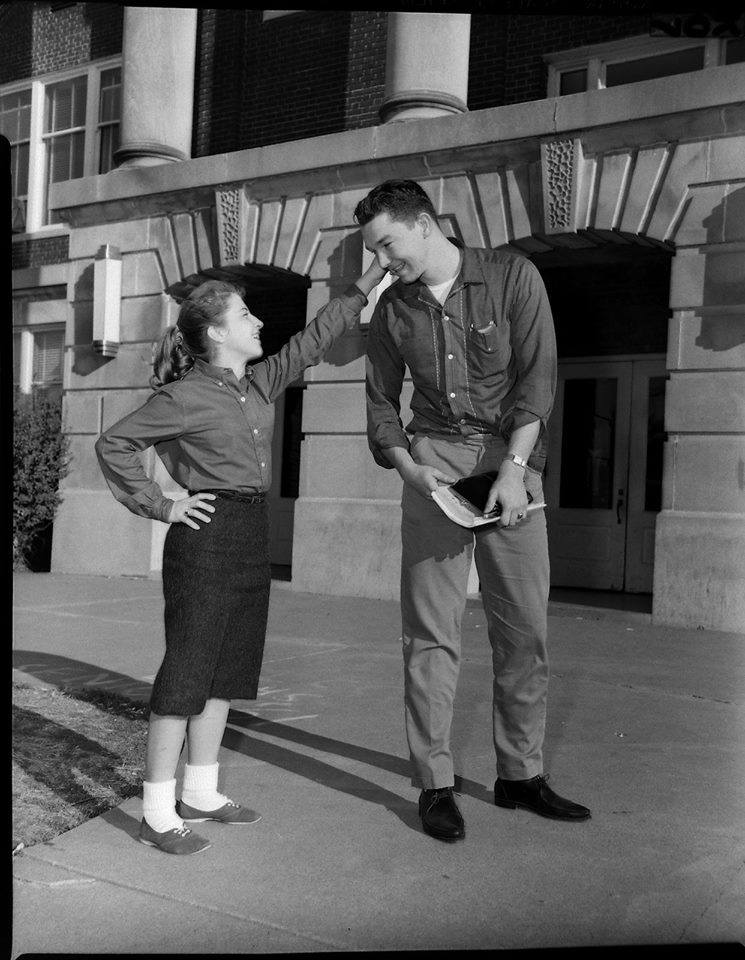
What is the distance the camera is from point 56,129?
14.6 metres

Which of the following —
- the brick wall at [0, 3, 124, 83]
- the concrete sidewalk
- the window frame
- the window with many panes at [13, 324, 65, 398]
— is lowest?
the concrete sidewalk

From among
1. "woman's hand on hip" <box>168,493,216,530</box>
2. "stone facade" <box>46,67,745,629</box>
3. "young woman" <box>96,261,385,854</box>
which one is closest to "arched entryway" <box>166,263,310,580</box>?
"stone facade" <box>46,67,745,629</box>

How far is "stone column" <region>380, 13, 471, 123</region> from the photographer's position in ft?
31.0

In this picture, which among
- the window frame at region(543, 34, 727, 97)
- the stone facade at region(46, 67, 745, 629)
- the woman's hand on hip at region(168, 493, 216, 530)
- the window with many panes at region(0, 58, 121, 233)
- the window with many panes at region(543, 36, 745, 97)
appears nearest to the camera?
the woman's hand on hip at region(168, 493, 216, 530)

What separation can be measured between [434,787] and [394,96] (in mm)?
7880

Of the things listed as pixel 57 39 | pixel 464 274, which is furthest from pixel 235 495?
pixel 57 39

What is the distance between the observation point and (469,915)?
2.66 metres

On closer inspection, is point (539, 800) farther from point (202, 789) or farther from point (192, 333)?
point (192, 333)

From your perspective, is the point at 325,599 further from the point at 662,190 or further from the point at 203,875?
the point at 203,875

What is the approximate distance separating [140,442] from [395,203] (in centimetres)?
106

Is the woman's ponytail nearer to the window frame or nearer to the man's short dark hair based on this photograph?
the man's short dark hair

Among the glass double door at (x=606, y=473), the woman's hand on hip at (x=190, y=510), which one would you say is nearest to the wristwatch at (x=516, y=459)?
the woman's hand on hip at (x=190, y=510)

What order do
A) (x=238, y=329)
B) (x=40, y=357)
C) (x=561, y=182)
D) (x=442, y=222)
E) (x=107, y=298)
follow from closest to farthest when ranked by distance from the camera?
(x=238, y=329) < (x=561, y=182) < (x=442, y=222) < (x=107, y=298) < (x=40, y=357)

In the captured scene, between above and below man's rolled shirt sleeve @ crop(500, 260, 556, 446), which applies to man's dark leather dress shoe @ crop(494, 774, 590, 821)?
below
